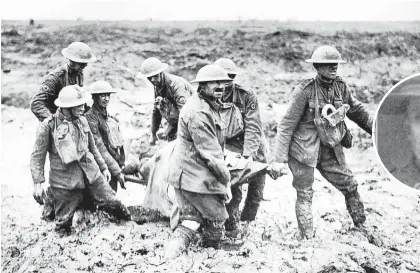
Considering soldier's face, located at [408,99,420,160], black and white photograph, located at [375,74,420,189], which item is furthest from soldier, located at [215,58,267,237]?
soldier's face, located at [408,99,420,160]

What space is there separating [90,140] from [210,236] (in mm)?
1635

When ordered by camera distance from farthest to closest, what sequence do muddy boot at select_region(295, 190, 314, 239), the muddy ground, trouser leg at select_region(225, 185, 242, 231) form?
trouser leg at select_region(225, 185, 242, 231)
muddy boot at select_region(295, 190, 314, 239)
the muddy ground

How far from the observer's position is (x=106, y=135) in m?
6.32

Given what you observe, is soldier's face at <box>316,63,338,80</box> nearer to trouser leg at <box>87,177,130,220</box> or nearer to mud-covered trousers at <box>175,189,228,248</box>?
mud-covered trousers at <box>175,189,228,248</box>

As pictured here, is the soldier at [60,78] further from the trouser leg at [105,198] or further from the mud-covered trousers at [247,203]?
the mud-covered trousers at [247,203]

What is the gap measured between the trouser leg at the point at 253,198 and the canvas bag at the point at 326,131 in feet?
2.80

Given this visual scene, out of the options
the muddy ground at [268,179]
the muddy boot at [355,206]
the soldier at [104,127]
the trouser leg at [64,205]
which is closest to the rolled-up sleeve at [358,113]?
the muddy boot at [355,206]

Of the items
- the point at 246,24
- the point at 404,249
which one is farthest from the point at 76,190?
the point at 246,24

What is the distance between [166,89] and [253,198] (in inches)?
66.6

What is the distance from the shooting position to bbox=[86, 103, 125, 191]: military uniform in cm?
611

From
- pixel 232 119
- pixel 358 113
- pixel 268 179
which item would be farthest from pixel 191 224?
pixel 268 179

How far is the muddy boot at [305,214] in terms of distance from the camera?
5.83m

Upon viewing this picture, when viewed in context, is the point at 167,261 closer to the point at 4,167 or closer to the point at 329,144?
the point at 329,144
